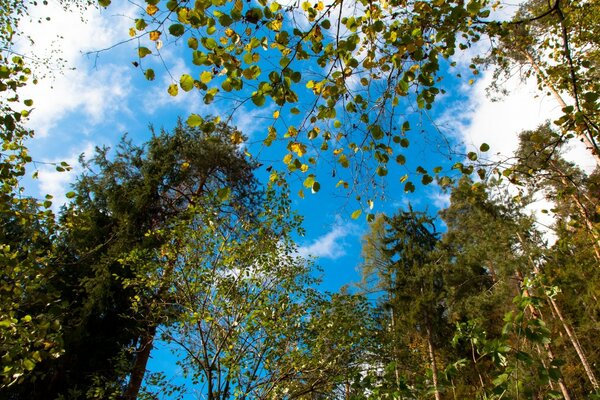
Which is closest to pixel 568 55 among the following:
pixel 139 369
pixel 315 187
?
pixel 315 187

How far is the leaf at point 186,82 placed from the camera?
2.06 meters

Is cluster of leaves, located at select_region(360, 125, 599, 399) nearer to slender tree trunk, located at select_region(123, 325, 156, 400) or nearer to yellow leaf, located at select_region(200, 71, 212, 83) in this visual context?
slender tree trunk, located at select_region(123, 325, 156, 400)

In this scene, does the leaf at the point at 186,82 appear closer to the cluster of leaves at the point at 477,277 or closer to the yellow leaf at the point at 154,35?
the yellow leaf at the point at 154,35

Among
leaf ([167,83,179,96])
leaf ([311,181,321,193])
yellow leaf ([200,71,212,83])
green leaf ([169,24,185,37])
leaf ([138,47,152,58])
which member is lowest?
leaf ([311,181,321,193])

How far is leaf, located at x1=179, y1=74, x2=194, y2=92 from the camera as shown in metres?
2.06

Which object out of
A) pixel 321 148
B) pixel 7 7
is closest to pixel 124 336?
pixel 7 7

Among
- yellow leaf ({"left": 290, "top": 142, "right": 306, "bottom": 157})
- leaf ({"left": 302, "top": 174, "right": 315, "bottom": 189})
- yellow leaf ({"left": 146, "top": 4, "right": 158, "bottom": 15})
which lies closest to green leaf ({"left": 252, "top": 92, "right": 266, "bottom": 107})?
yellow leaf ({"left": 290, "top": 142, "right": 306, "bottom": 157})

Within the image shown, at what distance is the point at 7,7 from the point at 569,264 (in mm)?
19719

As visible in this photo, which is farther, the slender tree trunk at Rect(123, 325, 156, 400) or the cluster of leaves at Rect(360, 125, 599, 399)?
the cluster of leaves at Rect(360, 125, 599, 399)

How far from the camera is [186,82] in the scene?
2.08m

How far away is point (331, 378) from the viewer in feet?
21.9

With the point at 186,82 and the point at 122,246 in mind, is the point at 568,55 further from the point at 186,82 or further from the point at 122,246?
the point at 122,246

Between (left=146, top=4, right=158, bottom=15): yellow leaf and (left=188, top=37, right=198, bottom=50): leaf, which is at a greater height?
(left=146, top=4, right=158, bottom=15): yellow leaf

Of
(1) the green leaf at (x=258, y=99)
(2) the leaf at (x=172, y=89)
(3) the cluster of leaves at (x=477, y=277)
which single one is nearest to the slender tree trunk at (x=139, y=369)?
(2) the leaf at (x=172, y=89)
